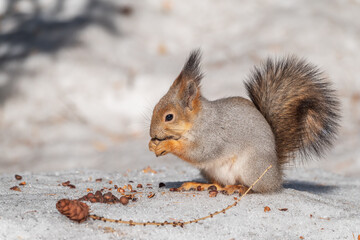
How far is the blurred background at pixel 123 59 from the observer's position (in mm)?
5145

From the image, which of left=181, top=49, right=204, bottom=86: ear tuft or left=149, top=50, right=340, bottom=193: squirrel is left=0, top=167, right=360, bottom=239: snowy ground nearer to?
left=149, top=50, right=340, bottom=193: squirrel

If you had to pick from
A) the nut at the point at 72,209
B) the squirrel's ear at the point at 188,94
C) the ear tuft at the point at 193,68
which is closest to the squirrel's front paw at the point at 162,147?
the squirrel's ear at the point at 188,94

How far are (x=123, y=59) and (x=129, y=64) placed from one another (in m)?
0.12

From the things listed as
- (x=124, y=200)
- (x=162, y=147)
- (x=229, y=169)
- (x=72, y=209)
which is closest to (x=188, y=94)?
(x=162, y=147)

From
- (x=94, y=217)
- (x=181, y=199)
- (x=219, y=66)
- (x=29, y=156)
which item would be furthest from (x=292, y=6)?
(x=94, y=217)

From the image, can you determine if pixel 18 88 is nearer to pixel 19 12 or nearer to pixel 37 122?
pixel 37 122

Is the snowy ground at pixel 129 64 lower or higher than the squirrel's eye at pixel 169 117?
higher

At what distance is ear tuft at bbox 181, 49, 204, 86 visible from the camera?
2484mm

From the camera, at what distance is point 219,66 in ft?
18.5

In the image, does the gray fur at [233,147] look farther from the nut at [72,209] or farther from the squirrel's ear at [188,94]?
the nut at [72,209]

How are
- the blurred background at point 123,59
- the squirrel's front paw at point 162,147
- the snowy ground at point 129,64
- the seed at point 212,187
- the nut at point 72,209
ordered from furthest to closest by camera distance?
the blurred background at point 123,59 < the snowy ground at point 129,64 < the seed at point 212,187 < the squirrel's front paw at point 162,147 < the nut at point 72,209

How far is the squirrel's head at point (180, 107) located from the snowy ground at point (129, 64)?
3.46ft

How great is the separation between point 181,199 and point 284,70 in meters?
0.84

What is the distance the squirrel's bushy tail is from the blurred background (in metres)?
1.97
